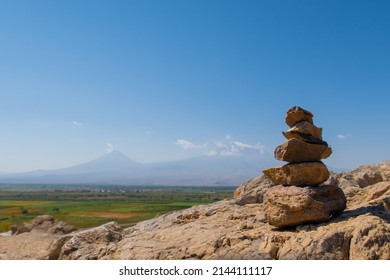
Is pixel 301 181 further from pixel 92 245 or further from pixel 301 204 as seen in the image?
pixel 92 245

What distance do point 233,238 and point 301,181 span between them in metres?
4.83

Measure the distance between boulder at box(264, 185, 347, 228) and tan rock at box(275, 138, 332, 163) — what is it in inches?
65.6

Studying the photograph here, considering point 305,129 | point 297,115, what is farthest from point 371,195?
point 297,115

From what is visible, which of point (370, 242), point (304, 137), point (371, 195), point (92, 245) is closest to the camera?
point (370, 242)

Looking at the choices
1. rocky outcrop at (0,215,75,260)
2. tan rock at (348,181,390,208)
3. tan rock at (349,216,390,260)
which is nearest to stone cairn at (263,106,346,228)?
tan rock at (349,216,390,260)

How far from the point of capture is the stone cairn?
17516 millimetres

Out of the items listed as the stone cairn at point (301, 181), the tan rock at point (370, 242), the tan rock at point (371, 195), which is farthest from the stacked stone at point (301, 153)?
the tan rock at point (371, 195)

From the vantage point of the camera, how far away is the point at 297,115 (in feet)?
64.5

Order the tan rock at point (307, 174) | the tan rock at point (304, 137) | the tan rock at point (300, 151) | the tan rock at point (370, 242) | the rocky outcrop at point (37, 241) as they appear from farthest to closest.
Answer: the rocky outcrop at point (37, 241) < the tan rock at point (304, 137) < the tan rock at point (300, 151) < the tan rock at point (307, 174) < the tan rock at point (370, 242)

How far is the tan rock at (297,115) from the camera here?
19.6 metres

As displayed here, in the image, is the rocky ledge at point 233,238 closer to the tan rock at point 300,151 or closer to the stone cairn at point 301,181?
the stone cairn at point 301,181

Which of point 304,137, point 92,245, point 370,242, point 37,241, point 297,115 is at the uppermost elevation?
point 297,115

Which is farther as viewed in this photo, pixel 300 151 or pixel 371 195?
pixel 371 195

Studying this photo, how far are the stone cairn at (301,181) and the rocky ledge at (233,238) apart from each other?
0.51 meters
